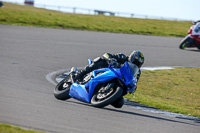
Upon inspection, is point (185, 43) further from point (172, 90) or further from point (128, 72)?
point (128, 72)

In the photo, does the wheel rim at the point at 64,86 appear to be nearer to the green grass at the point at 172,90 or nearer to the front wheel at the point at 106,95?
the front wheel at the point at 106,95

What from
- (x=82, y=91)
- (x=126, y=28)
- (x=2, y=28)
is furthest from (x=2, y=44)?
(x=126, y=28)

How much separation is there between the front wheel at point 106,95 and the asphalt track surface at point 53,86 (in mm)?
161

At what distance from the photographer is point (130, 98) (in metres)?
10.1

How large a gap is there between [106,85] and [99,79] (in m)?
0.17

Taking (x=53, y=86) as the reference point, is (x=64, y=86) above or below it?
above

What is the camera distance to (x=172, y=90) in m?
12.4

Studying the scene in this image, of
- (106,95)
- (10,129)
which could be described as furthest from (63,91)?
(10,129)

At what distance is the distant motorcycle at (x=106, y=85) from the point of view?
7.54 meters

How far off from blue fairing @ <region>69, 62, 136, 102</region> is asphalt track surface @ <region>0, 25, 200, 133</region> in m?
0.21

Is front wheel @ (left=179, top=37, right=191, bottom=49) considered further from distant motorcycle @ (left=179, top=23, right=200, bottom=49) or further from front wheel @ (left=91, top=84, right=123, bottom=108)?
front wheel @ (left=91, top=84, right=123, bottom=108)

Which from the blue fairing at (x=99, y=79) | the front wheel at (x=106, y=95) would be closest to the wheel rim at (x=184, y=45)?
the blue fairing at (x=99, y=79)

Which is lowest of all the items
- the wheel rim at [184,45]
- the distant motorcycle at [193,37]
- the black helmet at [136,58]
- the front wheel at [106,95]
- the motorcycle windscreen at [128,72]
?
the wheel rim at [184,45]

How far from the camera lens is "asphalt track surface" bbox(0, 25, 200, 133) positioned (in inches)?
250
